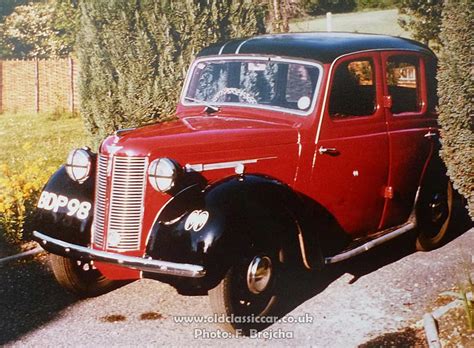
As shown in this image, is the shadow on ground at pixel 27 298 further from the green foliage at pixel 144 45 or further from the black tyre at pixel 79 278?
the green foliage at pixel 144 45

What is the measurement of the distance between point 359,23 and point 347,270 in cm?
931

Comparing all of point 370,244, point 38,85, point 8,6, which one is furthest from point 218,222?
point 8,6

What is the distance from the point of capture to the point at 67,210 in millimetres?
4094

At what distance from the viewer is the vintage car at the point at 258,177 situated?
3.64 m

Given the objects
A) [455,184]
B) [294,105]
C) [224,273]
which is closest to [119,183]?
[224,273]

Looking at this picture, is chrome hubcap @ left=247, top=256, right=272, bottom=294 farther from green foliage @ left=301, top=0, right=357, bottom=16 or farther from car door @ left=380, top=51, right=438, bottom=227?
green foliage @ left=301, top=0, right=357, bottom=16

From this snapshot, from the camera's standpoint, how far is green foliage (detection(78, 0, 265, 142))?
6.81 meters

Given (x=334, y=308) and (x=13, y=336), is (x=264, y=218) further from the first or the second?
(x=13, y=336)

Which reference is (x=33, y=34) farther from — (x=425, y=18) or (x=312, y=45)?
(x=312, y=45)

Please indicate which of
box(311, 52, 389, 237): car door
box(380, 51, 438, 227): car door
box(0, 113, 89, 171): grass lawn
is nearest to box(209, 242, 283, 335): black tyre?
box(311, 52, 389, 237): car door

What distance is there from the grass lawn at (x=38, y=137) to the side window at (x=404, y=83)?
4090 mm

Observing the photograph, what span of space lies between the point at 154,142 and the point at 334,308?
5.72 ft

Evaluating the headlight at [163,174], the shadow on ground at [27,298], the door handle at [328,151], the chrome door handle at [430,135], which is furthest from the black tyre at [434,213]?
the shadow on ground at [27,298]

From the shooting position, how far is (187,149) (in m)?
3.84
